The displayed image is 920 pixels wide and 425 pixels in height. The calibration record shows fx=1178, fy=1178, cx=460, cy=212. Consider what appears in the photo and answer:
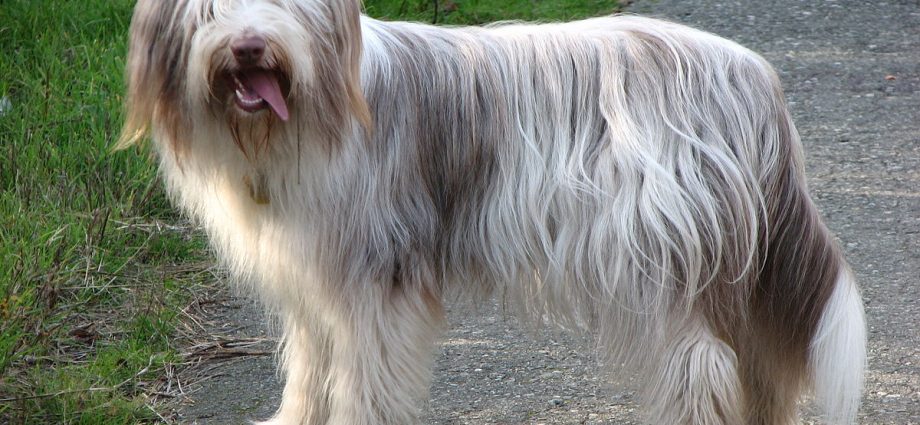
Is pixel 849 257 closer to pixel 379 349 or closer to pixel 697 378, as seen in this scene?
pixel 697 378

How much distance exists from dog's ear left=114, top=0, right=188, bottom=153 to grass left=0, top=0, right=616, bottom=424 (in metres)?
1.27

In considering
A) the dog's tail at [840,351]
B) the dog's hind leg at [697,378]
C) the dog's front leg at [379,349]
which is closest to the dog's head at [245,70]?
the dog's front leg at [379,349]

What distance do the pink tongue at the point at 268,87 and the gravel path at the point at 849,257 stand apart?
4.95 ft

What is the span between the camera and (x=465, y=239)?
3.67m

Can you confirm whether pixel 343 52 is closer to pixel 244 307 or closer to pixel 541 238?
pixel 541 238

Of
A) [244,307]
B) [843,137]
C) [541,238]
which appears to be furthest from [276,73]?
[843,137]

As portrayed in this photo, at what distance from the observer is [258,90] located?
10.6 ft

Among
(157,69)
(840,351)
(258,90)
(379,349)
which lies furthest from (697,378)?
(157,69)

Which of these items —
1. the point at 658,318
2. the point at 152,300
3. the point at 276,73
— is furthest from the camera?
the point at 152,300

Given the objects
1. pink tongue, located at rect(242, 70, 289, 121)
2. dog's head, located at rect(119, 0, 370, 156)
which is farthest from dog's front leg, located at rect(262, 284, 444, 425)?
pink tongue, located at rect(242, 70, 289, 121)

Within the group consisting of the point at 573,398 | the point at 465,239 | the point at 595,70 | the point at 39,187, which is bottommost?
the point at 573,398

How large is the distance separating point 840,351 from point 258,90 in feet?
6.15

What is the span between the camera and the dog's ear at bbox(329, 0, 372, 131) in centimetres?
337

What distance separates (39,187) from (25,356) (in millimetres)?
1303
